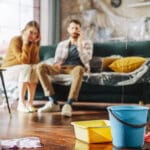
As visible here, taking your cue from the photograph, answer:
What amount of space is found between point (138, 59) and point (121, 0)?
2.77 ft

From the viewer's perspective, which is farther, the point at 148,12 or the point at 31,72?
the point at 148,12

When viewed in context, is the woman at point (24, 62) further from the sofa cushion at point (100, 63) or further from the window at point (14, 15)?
the window at point (14, 15)

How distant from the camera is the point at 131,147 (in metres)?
1.53

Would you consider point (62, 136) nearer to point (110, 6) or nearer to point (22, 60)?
point (22, 60)

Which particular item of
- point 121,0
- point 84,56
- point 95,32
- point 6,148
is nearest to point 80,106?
point 84,56

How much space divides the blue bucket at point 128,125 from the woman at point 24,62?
1.62 meters

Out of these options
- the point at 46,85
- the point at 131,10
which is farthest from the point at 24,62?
the point at 131,10

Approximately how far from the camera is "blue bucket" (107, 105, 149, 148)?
1498 mm

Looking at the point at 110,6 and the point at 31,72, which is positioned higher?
the point at 110,6

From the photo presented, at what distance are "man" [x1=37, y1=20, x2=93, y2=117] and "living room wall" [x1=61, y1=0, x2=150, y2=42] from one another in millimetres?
509

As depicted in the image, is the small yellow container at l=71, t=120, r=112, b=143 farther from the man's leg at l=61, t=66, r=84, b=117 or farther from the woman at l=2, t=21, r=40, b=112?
the woman at l=2, t=21, r=40, b=112

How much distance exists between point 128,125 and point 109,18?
2.61 metres

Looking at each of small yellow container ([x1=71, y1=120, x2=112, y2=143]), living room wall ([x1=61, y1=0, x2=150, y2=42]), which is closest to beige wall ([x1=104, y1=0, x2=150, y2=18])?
living room wall ([x1=61, y1=0, x2=150, y2=42])

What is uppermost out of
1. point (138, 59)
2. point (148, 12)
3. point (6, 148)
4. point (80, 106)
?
point (148, 12)
